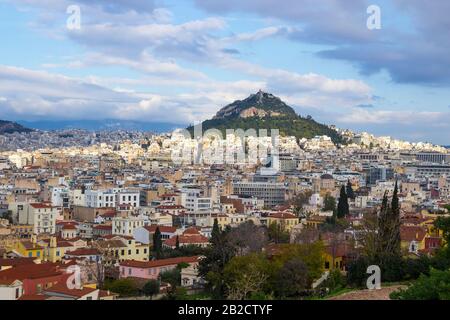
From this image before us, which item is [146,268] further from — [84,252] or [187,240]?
[187,240]

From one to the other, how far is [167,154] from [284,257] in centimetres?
6013

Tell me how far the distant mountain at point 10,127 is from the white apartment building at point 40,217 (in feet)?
277

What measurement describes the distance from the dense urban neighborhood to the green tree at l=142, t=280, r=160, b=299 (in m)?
0.02

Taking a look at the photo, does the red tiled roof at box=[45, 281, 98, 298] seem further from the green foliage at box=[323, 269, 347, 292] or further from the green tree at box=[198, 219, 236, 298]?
the green foliage at box=[323, 269, 347, 292]

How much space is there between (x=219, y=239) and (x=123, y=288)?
7.13ft

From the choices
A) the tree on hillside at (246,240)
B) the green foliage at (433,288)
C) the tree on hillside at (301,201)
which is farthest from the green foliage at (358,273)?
the tree on hillside at (301,201)

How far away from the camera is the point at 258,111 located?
8469cm

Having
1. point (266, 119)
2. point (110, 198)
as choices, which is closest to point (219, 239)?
point (110, 198)

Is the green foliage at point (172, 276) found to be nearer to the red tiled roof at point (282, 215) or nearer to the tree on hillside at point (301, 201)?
the red tiled roof at point (282, 215)

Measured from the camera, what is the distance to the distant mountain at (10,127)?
108312 millimetres

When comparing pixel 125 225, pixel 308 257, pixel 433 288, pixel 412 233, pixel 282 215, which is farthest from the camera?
pixel 282 215

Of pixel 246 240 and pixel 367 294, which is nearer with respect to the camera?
pixel 367 294

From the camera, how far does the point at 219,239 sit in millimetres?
15031
